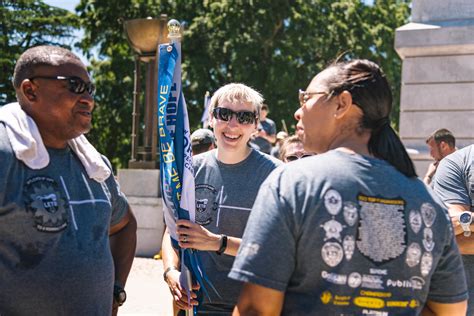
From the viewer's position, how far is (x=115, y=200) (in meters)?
3.20

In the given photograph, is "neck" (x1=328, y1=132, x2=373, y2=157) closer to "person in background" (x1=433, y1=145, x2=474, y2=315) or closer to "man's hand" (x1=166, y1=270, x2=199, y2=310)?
"man's hand" (x1=166, y1=270, x2=199, y2=310)

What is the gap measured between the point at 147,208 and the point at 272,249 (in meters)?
9.71

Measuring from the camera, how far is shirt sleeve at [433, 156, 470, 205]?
3.94 metres

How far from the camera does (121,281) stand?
3.23 m

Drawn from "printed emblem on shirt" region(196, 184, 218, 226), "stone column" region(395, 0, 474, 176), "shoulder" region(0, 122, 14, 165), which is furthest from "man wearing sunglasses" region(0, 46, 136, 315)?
"stone column" region(395, 0, 474, 176)

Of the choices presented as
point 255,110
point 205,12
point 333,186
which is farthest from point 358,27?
point 333,186

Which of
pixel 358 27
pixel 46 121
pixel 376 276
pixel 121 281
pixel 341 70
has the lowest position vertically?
pixel 121 281

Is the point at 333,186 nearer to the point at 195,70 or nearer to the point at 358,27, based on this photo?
the point at 195,70

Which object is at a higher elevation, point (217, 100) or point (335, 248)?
point (217, 100)

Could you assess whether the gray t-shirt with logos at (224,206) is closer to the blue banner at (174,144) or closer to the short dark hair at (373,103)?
the blue banner at (174,144)

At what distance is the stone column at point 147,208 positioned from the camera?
11.7 meters

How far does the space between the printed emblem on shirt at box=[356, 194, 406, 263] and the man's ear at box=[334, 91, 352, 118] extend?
1.03ft

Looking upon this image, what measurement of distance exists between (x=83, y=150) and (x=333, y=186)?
130 centimetres

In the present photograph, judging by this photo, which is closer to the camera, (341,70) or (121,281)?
(341,70)
